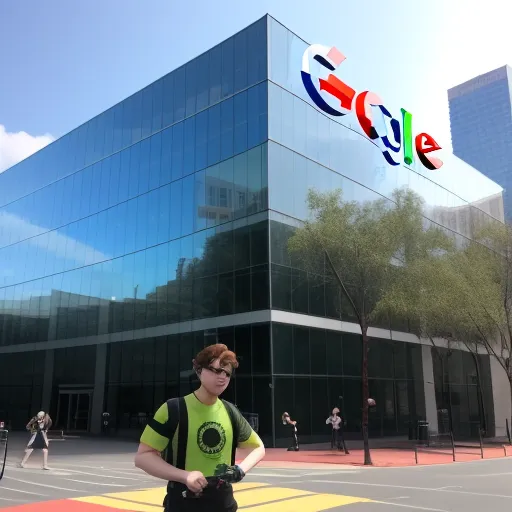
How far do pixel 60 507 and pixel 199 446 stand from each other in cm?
689

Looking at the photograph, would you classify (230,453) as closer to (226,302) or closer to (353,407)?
(226,302)

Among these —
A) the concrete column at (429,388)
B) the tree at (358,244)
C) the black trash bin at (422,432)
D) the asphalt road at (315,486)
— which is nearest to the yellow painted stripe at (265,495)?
the asphalt road at (315,486)

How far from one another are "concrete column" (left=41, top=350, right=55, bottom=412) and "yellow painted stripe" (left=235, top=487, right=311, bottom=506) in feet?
102

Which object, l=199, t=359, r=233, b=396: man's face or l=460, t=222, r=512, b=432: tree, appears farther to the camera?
l=460, t=222, r=512, b=432: tree

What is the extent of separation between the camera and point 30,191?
4328 cm

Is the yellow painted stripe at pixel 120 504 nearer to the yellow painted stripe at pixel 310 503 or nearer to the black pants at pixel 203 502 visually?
the yellow painted stripe at pixel 310 503

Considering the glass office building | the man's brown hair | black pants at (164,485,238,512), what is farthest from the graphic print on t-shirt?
the glass office building

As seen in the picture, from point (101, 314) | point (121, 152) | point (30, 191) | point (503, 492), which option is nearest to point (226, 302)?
point (101, 314)

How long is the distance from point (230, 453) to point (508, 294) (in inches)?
1227

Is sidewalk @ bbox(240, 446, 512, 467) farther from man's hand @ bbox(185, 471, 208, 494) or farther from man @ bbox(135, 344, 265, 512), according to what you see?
man's hand @ bbox(185, 471, 208, 494)

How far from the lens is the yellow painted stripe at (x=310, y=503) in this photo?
8.46m

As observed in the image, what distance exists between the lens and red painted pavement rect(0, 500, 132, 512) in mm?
8461

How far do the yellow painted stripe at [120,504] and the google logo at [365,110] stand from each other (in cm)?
2387

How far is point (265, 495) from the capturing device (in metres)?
9.84
